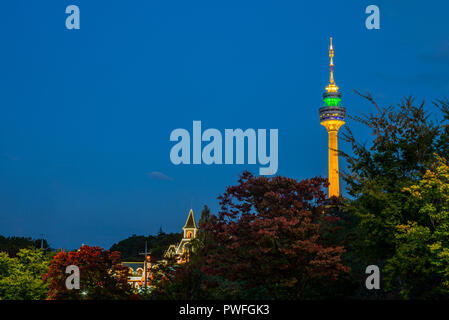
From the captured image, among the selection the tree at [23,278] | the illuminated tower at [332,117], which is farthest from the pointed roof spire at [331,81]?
the tree at [23,278]

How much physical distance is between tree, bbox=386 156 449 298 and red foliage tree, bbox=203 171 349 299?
2.72 m

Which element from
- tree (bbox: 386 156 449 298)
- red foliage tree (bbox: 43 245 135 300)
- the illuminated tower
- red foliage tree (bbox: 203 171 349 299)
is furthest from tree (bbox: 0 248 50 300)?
the illuminated tower

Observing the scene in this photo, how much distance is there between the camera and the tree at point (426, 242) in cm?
2353

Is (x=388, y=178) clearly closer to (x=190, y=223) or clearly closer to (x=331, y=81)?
(x=190, y=223)

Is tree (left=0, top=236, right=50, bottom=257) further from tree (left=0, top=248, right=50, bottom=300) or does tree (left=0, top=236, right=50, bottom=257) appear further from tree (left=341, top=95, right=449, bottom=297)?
tree (left=341, top=95, right=449, bottom=297)

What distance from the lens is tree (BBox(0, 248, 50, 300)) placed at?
46.8 metres

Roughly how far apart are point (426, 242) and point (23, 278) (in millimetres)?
34854

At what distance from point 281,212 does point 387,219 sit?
4958 mm

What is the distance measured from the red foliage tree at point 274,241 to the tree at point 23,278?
23904 mm

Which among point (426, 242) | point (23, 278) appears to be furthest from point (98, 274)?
point (23, 278)

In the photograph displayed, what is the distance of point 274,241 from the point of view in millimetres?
25422
